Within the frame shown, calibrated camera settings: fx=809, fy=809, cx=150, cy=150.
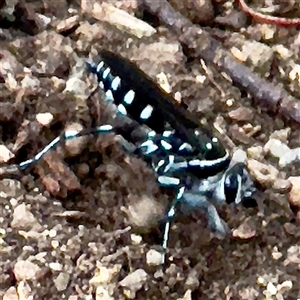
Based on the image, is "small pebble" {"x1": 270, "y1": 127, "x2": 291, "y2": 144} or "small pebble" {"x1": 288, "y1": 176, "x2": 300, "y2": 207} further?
"small pebble" {"x1": 270, "y1": 127, "x2": 291, "y2": 144}

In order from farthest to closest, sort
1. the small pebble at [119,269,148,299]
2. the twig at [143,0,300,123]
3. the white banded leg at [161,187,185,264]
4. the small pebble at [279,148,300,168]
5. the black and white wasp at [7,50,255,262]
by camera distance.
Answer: the twig at [143,0,300,123] → the small pebble at [279,148,300,168] → the black and white wasp at [7,50,255,262] → the white banded leg at [161,187,185,264] → the small pebble at [119,269,148,299]

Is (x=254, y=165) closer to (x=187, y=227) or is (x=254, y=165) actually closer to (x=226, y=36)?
(x=187, y=227)

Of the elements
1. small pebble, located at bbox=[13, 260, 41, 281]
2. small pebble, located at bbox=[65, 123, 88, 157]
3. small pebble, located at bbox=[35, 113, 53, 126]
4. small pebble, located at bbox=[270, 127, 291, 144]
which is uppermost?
small pebble, located at bbox=[35, 113, 53, 126]

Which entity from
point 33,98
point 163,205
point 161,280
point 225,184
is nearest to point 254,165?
point 225,184

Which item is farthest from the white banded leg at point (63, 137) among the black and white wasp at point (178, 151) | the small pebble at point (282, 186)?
the small pebble at point (282, 186)

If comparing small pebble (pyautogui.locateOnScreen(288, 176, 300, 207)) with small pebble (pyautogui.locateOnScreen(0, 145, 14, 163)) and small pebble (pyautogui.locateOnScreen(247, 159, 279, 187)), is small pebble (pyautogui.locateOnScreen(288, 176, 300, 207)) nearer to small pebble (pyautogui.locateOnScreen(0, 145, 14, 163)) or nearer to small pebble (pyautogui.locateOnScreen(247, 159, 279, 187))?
small pebble (pyautogui.locateOnScreen(247, 159, 279, 187))

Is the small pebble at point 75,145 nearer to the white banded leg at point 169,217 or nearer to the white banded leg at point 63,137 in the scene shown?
the white banded leg at point 63,137

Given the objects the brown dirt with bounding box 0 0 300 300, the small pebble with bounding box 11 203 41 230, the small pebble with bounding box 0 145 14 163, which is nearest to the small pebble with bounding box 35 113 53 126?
the brown dirt with bounding box 0 0 300 300
